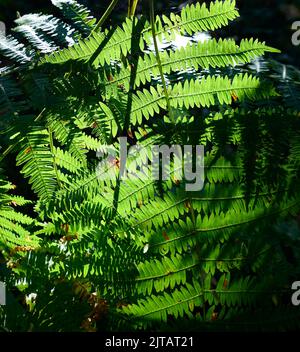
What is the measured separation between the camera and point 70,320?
1056mm

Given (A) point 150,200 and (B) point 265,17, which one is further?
(B) point 265,17

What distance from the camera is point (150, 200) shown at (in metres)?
1.12

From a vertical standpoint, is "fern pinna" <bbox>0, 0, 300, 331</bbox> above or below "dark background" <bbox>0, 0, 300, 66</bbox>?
below

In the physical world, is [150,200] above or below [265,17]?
below

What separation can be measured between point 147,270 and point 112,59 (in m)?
0.57

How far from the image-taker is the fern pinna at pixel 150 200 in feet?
3.43

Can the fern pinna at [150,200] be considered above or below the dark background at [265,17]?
below

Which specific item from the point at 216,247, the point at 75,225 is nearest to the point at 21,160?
the point at 75,225

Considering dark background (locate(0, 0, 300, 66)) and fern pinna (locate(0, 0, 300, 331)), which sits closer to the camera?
fern pinna (locate(0, 0, 300, 331))

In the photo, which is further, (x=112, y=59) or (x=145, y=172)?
(x=112, y=59)

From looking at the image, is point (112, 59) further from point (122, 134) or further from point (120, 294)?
point (120, 294)

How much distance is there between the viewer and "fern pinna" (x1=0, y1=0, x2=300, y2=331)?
1.05m

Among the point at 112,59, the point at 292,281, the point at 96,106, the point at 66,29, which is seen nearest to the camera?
the point at 292,281

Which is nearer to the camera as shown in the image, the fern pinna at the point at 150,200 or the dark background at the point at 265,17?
the fern pinna at the point at 150,200
